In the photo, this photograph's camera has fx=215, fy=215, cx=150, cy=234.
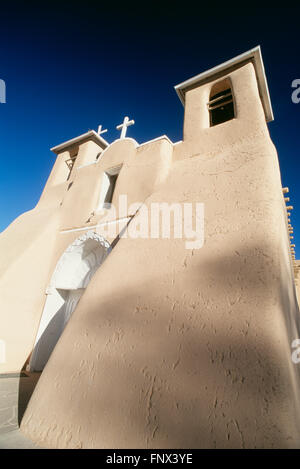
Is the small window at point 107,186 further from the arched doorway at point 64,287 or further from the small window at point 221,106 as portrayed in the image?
the small window at point 221,106

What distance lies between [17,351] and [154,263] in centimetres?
415

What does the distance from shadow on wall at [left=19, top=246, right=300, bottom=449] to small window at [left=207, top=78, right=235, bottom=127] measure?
17.2 feet

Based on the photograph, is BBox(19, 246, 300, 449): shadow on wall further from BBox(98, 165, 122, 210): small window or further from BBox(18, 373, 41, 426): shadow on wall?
BBox(98, 165, 122, 210): small window

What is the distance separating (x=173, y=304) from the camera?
2066mm

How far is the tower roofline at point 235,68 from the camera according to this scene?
489 centimetres

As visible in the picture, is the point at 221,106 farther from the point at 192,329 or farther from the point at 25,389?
the point at 25,389

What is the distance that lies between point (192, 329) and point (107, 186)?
15.8 feet

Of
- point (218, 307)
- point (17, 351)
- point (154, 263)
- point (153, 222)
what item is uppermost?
point (153, 222)

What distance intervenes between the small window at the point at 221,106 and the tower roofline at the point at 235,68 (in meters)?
0.27

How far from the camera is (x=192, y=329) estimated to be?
1.81 metres

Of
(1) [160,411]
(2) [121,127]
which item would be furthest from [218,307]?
(2) [121,127]

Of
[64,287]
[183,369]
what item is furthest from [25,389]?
[183,369]

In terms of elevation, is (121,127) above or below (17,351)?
above

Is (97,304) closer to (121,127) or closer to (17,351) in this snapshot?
(17,351)
